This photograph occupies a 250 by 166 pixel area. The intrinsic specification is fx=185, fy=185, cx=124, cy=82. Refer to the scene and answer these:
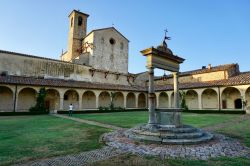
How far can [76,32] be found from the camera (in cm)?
3797

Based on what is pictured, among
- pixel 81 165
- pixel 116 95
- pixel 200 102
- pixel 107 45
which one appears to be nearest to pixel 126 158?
pixel 81 165

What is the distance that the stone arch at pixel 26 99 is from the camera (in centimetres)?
2509

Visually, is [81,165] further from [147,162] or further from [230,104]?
[230,104]

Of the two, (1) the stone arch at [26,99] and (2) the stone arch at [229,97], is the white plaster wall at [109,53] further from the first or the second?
(2) the stone arch at [229,97]

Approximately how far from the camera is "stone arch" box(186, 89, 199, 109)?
3153 centimetres

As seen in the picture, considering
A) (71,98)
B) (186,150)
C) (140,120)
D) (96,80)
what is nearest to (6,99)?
(71,98)

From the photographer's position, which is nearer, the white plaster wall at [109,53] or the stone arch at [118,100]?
the stone arch at [118,100]

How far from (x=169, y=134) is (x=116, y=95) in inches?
1050

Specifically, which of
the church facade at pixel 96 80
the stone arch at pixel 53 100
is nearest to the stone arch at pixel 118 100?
the church facade at pixel 96 80

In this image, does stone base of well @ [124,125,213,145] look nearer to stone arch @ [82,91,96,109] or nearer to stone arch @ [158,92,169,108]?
stone arch @ [82,91,96,109]

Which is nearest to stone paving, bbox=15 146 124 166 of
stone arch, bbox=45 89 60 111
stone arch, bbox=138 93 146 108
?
stone arch, bbox=45 89 60 111

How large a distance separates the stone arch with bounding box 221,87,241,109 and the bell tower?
91.1 ft

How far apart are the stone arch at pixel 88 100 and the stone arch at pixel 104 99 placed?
1.27 meters

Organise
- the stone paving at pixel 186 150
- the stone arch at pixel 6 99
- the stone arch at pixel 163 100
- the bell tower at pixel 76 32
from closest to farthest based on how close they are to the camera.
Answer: the stone paving at pixel 186 150
the stone arch at pixel 6 99
the stone arch at pixel 163 100
the bell tower at pixel 76 32
